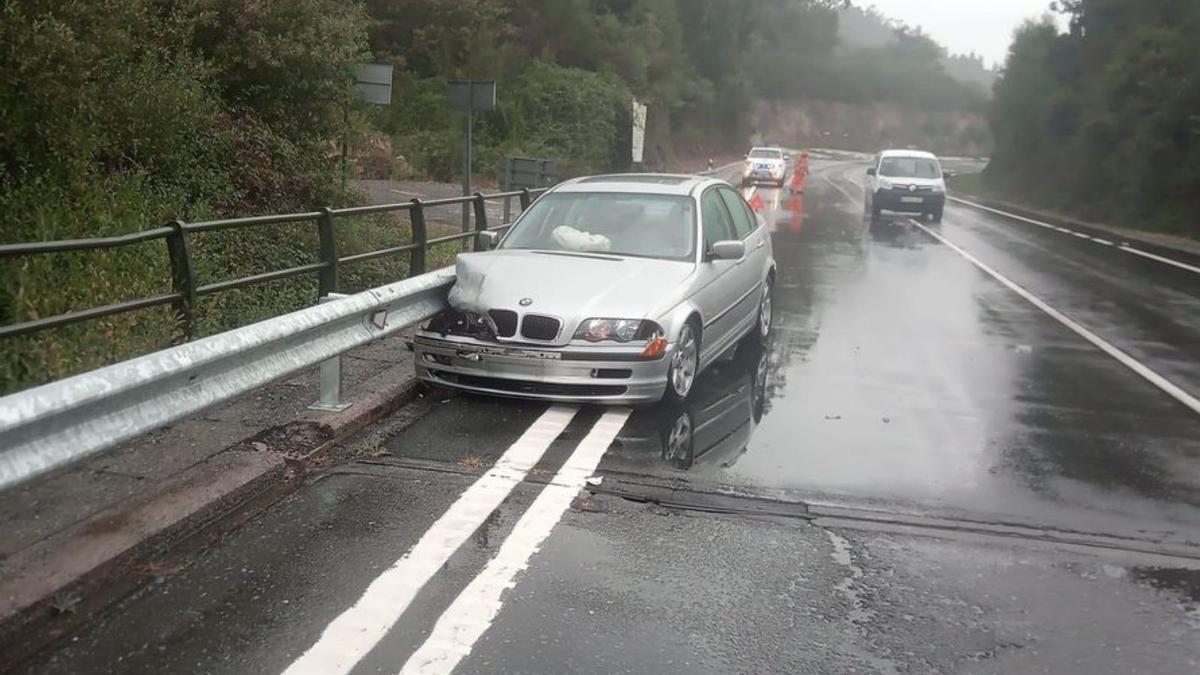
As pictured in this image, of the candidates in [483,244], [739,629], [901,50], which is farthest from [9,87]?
[901,50]

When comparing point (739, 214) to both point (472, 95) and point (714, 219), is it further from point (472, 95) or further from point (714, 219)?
point (472, 95)

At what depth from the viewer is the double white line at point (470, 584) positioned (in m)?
3.69

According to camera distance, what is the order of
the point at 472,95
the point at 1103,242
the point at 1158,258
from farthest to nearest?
1. the point at 1103,242
2. the point at 1158,258
3. the point at 472,95

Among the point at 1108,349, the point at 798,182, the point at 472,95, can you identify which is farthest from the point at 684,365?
the point at 798,182

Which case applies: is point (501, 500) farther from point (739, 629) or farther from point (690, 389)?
point (690, 389)

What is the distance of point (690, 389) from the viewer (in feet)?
25.1

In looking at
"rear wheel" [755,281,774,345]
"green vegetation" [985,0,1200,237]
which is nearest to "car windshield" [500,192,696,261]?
"rear wheel" [755,281,774,345]

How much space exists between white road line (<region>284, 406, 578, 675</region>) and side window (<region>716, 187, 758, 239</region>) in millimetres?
3646

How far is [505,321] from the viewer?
6953 mm

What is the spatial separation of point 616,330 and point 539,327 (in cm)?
50

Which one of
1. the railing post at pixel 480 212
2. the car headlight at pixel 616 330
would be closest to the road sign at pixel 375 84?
the railing post at pixel 480 212

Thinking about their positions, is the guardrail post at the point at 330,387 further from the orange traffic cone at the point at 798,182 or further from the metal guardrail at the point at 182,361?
the orange traffic cone at the point at 798,182

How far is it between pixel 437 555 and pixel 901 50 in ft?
519

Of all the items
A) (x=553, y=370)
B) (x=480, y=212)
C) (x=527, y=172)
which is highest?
(x=527, y=172)
